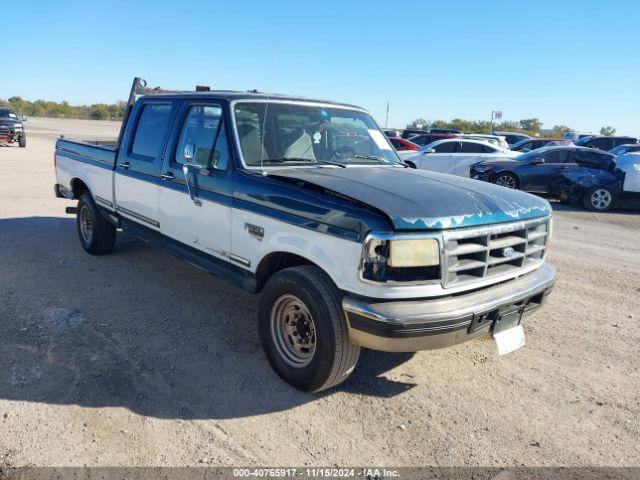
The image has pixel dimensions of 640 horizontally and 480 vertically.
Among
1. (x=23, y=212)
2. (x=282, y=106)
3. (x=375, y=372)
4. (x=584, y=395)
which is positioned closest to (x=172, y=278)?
(x=282, y=106)

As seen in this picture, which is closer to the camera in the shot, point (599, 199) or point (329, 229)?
point (329, 229)

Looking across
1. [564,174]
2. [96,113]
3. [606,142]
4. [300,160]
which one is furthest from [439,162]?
[96,113]

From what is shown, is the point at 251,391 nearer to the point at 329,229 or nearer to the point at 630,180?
the point at 329,229

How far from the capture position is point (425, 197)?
3342 mm

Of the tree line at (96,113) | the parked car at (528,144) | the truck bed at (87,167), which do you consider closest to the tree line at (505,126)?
the tree line at (96,113)

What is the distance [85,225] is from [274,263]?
4003 mm

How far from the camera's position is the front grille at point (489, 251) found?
3.08 metres

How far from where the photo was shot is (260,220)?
145 inches

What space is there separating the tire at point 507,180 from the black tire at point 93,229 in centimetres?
987

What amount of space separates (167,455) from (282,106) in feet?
9.54

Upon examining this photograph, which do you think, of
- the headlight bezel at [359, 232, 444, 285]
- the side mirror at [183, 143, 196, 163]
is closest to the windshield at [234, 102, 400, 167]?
the side mirror at [183, 143, 196, 163]

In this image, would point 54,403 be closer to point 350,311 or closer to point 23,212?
point 350,311

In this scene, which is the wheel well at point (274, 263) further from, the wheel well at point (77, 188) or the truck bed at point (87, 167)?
the wheel well at point (77, 188)

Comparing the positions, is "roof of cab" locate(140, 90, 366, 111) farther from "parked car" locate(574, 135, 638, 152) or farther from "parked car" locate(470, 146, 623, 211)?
"parked car" locate(574, 135, 638, 152)
